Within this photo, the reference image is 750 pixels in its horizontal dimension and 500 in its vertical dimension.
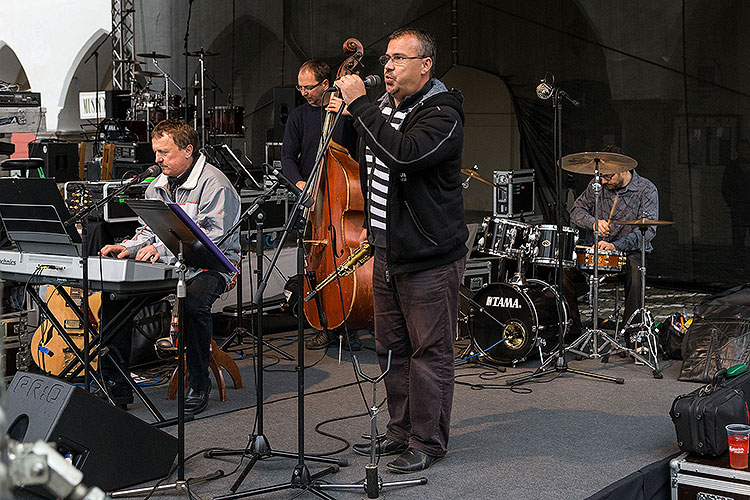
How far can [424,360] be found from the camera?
3701 millimetres

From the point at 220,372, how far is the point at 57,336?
43.3 inches

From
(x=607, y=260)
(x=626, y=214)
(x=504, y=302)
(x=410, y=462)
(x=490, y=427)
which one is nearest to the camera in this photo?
(x=410, y=462)

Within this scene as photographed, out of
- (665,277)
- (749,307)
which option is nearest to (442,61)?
(665,277)

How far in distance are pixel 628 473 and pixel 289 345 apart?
10.3 ft

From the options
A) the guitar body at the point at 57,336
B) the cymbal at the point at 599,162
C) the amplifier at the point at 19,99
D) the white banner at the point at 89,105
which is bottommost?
the guitar body at the point at 57,336

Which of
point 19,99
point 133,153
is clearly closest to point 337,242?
point 19,99

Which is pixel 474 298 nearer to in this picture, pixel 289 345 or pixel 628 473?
pixel 289 345

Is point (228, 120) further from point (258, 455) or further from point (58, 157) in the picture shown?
point (258, 455)

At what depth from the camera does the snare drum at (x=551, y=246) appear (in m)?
6.05

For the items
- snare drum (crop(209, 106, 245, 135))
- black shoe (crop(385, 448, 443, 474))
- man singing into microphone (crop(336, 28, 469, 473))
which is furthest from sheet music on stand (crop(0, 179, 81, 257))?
snare drum (crop(209, 106, 245, 135))

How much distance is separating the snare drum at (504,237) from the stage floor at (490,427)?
30.2 inches

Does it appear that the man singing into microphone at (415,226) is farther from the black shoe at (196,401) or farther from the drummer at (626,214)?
the drummer at (626,214)

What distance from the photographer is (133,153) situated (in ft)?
23.2

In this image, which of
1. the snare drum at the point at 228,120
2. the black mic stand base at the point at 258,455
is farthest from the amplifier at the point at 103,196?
the snare drum at the point at 228,120
